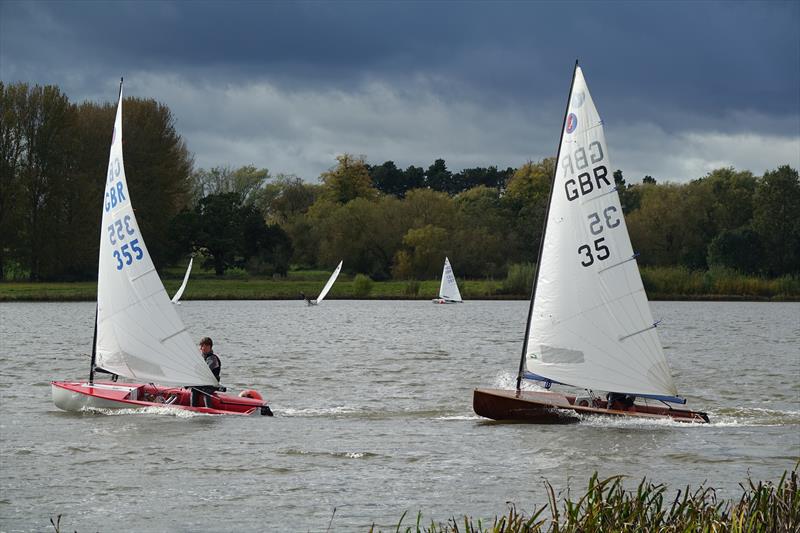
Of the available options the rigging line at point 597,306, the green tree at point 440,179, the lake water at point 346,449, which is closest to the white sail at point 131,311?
the lake water at point 346,449

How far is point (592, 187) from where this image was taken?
21969mm

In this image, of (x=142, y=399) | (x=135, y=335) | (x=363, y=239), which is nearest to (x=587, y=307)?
(x=135, y=335)

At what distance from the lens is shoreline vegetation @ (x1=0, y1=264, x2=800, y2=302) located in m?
81.8

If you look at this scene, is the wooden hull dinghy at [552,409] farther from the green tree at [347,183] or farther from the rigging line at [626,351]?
the green tree at [347,183]

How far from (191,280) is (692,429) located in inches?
2860

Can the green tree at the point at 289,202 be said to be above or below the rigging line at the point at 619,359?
above

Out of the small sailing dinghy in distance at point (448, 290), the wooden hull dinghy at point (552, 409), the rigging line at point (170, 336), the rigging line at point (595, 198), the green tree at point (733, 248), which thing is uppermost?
the green tree at point (733, 248)

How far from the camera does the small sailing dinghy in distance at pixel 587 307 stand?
71.9 ft

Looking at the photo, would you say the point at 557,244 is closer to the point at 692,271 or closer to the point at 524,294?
the point at 524,294

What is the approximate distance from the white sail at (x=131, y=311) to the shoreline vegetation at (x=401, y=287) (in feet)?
179

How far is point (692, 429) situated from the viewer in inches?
921

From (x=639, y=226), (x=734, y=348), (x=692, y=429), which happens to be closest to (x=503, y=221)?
(x=639, y=226)

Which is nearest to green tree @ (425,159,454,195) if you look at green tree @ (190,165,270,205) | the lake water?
green tree @ (190,165,270,205)

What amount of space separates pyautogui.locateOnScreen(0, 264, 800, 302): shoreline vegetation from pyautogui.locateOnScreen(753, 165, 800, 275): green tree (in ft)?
7.24
